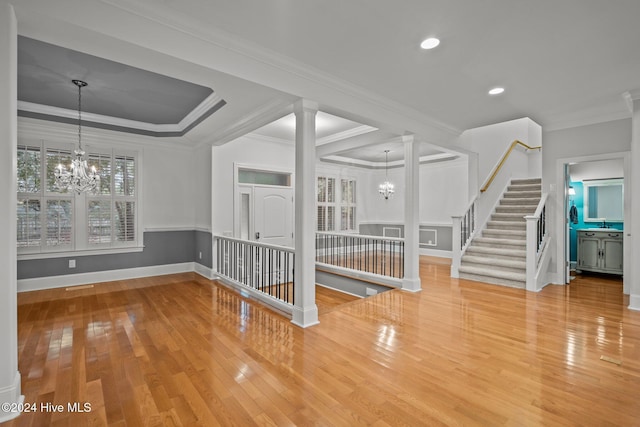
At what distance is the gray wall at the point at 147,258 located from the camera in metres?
4.92

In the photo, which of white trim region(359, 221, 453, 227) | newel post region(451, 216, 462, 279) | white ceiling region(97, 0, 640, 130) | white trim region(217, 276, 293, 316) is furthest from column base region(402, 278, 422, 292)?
white trim region(359, 221, 453, 227)

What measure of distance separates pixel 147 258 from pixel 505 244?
7.14 meters

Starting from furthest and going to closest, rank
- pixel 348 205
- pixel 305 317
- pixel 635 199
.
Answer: pixel 348 205, pixel 635 199, pixel 305 317

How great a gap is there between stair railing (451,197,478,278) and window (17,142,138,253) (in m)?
6.26

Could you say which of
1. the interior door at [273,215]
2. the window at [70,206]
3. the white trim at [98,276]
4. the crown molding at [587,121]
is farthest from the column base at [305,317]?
the crown molding at [587,121]

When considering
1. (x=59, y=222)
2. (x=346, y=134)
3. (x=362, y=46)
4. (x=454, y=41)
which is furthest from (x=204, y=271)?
(x=454, y=41)

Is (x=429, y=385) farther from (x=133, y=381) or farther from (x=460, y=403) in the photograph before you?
(x=133, y=381)

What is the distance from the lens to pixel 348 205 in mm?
9242

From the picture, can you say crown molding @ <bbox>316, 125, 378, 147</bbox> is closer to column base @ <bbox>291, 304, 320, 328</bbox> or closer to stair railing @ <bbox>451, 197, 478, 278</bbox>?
stair railing @ <bbox>451, 197, 478, 278</bbox>

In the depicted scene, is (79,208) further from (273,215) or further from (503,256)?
(503,256)

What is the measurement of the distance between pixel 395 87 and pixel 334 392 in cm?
335

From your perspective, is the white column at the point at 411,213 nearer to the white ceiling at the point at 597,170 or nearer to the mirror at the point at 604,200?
the white ceiling at the point at 597,170

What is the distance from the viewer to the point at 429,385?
222 cm

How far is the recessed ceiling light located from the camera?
2.64m
